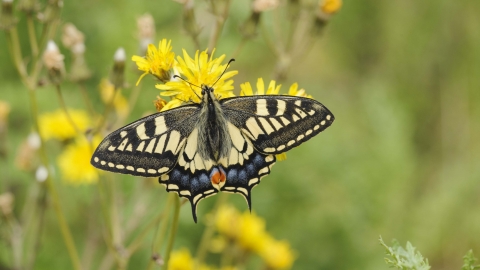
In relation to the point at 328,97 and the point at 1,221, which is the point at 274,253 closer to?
the point at 1,221

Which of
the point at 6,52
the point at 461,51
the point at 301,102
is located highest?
the point at 461,51

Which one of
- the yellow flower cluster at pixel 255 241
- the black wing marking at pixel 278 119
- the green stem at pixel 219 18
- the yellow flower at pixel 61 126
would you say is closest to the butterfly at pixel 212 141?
the black wing marking at pixel 278 119

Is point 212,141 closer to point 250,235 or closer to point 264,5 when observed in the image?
point 264,5

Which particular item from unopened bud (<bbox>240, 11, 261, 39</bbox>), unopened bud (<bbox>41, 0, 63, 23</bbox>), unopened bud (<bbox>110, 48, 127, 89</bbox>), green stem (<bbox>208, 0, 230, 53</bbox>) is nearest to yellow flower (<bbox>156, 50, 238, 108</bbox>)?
green stem (<bbox>208, 0, 230, 53</bbox>)

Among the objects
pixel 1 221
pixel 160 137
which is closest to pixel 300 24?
pixel 160 137

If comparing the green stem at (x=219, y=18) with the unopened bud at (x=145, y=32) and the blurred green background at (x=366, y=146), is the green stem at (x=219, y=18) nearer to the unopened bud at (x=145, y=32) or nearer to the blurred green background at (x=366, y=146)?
the unopened bud at (x=145, y=32)

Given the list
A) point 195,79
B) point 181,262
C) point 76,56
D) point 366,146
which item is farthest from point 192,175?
point 366,146
